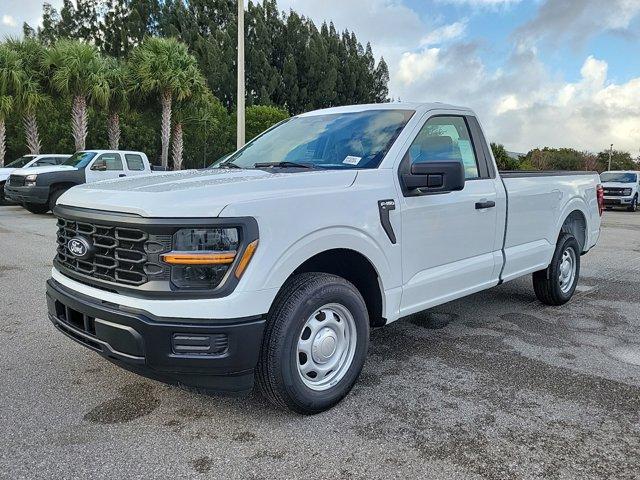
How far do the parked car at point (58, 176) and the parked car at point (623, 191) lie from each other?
1890 centimetres

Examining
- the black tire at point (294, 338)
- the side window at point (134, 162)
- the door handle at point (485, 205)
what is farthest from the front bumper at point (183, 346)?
the side window at point (134, 162)

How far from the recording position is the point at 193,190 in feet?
9.55

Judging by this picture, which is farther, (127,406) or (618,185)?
(618,185)

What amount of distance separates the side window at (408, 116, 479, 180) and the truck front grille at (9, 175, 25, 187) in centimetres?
1330

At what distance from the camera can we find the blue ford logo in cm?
311

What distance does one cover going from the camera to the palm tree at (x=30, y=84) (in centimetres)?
2106

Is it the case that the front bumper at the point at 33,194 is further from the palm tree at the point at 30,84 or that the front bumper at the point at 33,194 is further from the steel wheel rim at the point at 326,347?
the steel wheel rim at the point at 326,347

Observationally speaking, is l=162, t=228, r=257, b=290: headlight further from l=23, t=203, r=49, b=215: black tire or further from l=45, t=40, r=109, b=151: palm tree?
l=45, t=40, r=109, b=151: palm tree

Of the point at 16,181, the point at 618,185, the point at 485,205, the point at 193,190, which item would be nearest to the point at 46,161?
the point at 16,181

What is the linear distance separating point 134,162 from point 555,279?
12950 mm

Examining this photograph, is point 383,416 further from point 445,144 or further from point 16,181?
point 16,181

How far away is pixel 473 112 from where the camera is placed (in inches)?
187

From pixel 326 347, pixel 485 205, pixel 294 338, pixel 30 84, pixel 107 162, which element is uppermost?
pixel 30 84

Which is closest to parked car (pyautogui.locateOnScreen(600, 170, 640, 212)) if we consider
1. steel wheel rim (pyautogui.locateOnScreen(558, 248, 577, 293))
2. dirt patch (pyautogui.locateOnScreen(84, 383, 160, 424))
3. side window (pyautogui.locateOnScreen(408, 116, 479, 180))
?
steel wheel rim (pyautogui.locateOnScreen(558, 248, 577, 293))
